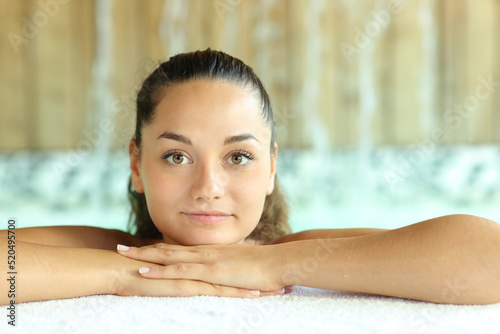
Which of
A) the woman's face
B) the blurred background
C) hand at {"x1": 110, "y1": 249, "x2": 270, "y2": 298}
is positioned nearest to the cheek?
the woman's face

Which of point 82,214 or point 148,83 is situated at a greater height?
point 148,83

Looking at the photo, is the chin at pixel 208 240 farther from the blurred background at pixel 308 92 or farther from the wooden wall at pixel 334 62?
the wooden wall at pixel 334 62

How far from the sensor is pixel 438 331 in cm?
75

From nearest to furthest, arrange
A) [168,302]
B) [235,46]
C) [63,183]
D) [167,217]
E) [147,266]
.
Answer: [168,302], [147,266], [167,217], [63,183], [235,46]

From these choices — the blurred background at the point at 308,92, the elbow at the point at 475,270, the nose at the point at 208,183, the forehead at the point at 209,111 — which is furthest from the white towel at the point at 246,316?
the blurred background at the point at 308,92

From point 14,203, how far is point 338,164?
2284 millimetres

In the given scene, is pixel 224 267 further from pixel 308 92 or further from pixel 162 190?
pixel 308 92

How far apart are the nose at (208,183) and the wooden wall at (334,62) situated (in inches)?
113

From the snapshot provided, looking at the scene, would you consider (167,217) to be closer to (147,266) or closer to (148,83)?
(147,266)

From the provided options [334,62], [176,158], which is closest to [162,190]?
[176,158]

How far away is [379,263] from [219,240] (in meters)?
0.39

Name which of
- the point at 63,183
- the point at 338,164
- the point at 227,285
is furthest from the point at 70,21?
the point at 227,285

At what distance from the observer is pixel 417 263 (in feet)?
2.92

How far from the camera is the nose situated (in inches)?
43.2
